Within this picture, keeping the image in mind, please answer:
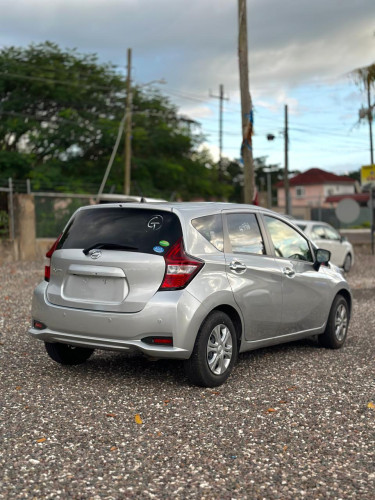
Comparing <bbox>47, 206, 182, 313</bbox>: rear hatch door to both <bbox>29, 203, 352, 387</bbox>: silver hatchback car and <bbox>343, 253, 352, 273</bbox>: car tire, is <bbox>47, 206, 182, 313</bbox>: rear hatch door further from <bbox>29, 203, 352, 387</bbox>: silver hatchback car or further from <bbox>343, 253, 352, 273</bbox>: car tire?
<bbox>343, 253, 352, 273</bbox>: car tire

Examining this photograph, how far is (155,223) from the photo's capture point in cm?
627

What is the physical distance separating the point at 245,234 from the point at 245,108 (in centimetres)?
944

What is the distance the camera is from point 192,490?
3.99 m

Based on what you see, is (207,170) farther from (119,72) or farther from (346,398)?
(346,398)

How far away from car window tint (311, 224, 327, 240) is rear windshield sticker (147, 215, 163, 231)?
1404 cm

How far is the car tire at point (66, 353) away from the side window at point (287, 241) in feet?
7.59

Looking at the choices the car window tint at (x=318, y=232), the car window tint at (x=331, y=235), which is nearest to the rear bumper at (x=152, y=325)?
the car window tint at (x=318, y=232)

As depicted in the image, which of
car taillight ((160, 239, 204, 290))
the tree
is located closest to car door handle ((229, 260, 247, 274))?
car taillight ((160, 239, 204, 290))

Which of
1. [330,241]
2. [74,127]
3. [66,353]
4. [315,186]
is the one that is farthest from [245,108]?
[315,186]

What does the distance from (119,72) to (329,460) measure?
3697cm

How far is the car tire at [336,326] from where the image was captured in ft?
27.5

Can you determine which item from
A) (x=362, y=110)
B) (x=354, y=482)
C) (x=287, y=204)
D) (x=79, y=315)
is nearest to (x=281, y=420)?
(x=354, y=482)

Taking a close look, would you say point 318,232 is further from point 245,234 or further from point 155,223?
point 155,223

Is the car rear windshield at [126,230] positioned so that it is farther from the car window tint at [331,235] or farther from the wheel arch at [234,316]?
the car window tint at [331,235]
